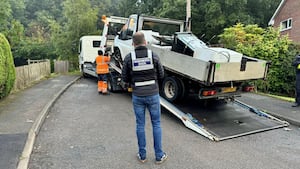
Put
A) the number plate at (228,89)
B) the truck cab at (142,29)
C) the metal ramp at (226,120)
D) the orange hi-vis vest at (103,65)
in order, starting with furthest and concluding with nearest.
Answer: the orange hi-vis vest at (103,65)
the truck cab at (142,29)
the number plate at (228,89)
the metal ramp at (226,120)

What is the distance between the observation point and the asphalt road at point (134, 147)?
441cm

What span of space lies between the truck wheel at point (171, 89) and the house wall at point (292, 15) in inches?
786

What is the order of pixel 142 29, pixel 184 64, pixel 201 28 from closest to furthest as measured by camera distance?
pixel 184 64
pixel 142 29
pixel 201 28

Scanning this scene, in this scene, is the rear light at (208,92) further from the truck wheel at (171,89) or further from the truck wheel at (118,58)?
the truck wheel at (118,58)

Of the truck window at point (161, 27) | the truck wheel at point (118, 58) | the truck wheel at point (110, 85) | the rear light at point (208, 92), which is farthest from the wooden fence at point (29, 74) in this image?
the rear light at point (208, 92)

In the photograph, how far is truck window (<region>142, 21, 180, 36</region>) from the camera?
935cm

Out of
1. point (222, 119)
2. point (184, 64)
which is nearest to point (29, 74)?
point (184, 64)

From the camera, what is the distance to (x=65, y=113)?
7.80 m

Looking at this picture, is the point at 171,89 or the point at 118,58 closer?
the point at 171,89

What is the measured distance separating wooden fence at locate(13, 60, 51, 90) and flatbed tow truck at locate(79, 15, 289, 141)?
664 centimetres

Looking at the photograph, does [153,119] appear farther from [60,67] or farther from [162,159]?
[60,67]

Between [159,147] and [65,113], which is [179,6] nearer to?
Answer: [65,113]

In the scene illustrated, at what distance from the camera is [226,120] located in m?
6.85

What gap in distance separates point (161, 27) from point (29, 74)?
786 centimetres
